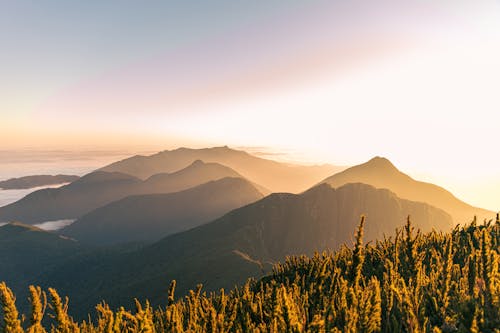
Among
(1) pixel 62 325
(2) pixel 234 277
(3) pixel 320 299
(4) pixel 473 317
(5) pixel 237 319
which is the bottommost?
(2) pixel 234 277

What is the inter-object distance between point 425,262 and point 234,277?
188861 mm

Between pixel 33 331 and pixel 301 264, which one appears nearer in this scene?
pixel 33 331

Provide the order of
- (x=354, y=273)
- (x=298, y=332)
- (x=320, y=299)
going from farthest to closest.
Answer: (x=320, y=299) < (x=354, y=273) < (x=298, y=332)

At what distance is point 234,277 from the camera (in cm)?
19462

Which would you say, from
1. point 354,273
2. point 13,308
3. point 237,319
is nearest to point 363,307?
point 354,273

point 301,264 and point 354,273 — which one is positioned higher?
point 354,273

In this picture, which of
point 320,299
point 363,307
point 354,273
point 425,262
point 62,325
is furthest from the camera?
point 425,262

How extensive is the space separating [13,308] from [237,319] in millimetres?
7735

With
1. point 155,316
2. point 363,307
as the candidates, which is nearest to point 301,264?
point 155,316

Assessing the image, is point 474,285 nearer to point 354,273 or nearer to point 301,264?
point 354,273

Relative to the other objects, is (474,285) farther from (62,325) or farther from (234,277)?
(234,277)

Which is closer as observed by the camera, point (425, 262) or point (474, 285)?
point (474, 285)

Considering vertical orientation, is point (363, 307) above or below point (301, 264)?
above

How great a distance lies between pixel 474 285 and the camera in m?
9.80
